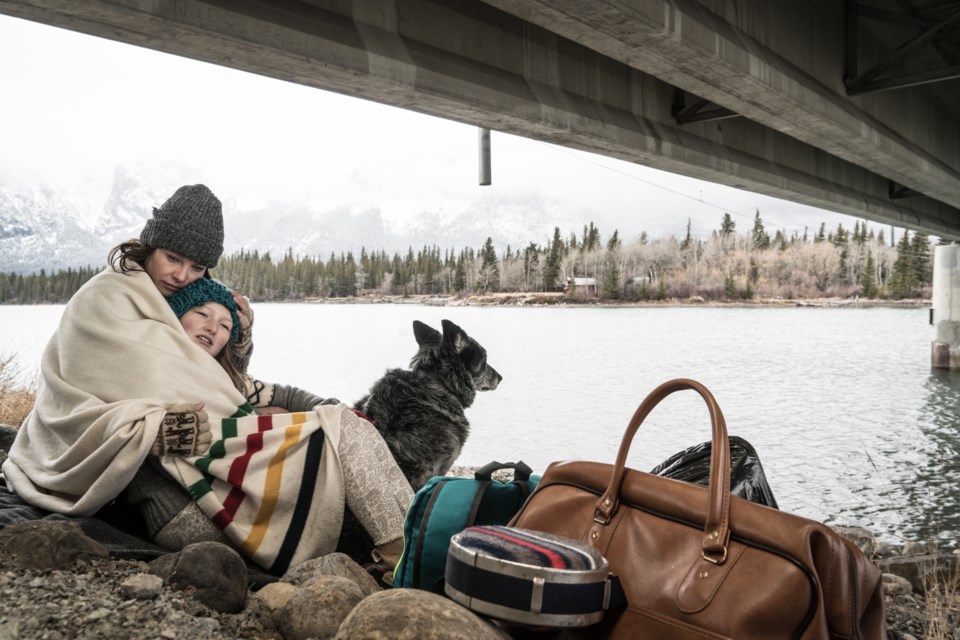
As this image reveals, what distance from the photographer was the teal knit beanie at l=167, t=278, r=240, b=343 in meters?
3.06

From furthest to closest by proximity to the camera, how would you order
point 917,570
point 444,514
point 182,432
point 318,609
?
Result: 1. point 917,570
2. point 182,432
3. point 444,514
4. point 318,609

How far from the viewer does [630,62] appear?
511 centimetres

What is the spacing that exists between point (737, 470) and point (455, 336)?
1843mm

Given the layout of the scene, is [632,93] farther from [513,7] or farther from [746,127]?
[513,7]

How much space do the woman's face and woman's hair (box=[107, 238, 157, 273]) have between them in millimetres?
24

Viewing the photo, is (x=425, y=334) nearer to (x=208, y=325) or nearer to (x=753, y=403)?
(x=208, y=325)

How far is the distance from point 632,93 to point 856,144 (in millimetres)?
2698

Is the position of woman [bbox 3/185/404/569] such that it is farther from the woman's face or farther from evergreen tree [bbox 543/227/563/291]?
evergreen tree [bbox 543/227/563/291]

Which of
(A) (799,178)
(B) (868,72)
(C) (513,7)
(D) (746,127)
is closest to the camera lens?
(C) (513,7)

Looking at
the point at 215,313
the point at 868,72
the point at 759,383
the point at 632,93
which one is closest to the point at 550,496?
the point at 215,313

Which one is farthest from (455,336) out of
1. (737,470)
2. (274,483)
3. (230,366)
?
(737,470)

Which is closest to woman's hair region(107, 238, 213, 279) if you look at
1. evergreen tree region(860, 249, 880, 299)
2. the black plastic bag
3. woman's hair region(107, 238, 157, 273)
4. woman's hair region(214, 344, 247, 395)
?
woman's hair region(107, 238, 157, 273)

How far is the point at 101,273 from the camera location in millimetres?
2875

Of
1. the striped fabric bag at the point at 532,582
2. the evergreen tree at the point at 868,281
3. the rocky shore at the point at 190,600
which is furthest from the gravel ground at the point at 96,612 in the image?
the evergreen tree at the point at 868,281
